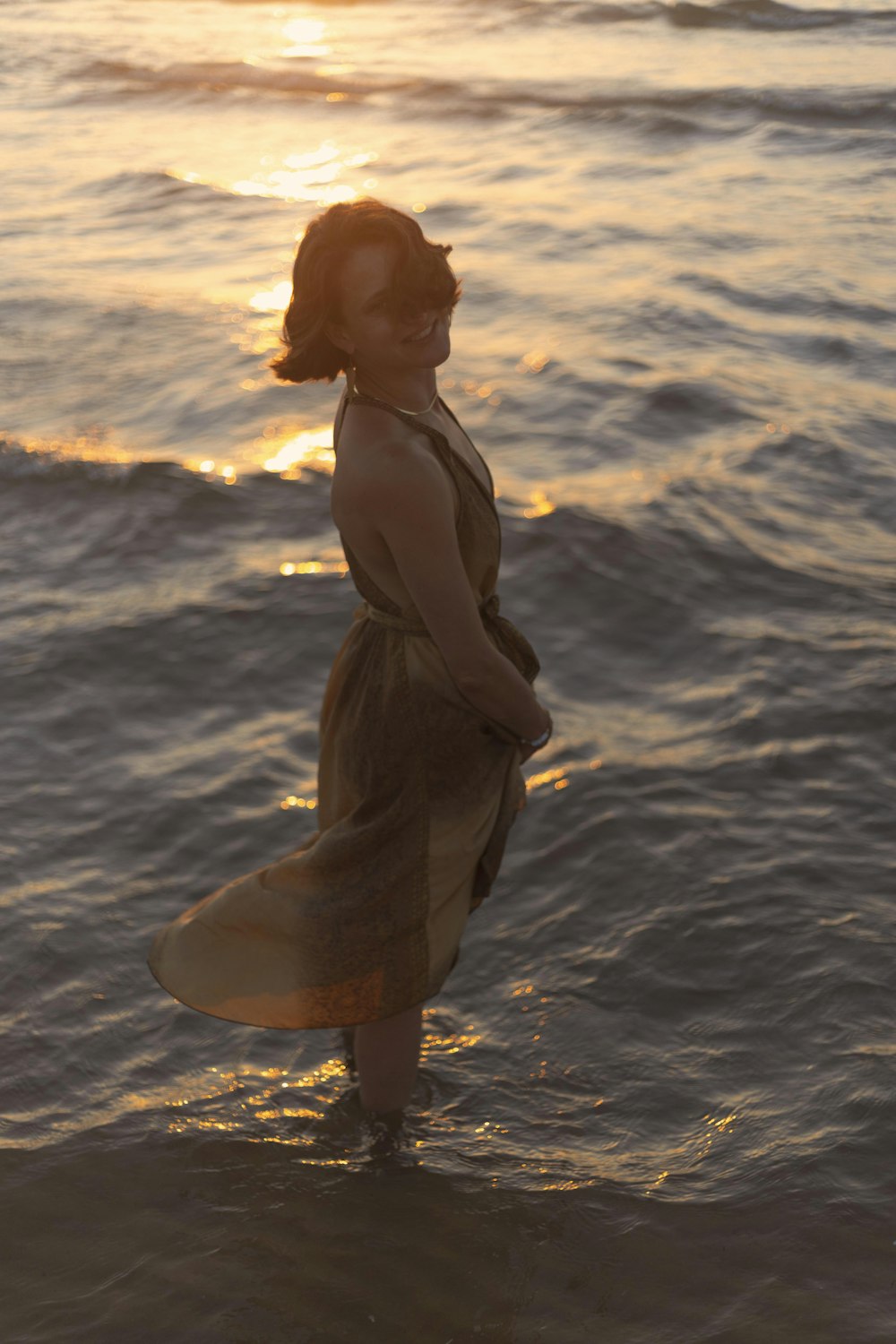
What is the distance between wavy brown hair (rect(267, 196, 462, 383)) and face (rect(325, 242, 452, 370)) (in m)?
0.01

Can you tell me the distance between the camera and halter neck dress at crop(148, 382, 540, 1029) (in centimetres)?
279

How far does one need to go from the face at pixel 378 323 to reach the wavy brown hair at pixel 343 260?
0.01 meters

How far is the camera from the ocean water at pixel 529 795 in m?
2.99

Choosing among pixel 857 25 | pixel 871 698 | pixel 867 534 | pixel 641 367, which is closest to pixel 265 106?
pixel 857 25

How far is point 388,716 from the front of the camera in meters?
2.80

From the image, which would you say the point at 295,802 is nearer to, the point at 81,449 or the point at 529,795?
the point at 529,795

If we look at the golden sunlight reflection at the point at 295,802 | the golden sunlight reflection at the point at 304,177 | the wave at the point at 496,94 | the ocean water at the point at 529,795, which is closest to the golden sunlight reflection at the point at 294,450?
the ocean water at the point at 529,795

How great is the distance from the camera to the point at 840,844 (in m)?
4.29

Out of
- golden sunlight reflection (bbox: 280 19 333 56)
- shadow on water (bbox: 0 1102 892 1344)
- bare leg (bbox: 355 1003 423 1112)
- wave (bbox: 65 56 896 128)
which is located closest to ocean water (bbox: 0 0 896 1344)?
shadow on water (bbox: 0 1102 892 1344)

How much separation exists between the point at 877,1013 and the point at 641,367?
5.26 m

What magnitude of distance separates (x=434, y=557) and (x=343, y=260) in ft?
1.82

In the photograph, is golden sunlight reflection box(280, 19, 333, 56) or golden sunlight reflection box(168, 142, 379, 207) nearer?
golden sunlight reflection box(168, 142, 379, 207)

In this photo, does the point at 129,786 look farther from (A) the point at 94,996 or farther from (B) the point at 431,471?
(B) the point at 431,471

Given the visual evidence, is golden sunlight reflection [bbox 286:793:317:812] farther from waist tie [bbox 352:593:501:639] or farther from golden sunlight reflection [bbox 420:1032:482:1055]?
waist tie [bbox 352:593:501:639]
